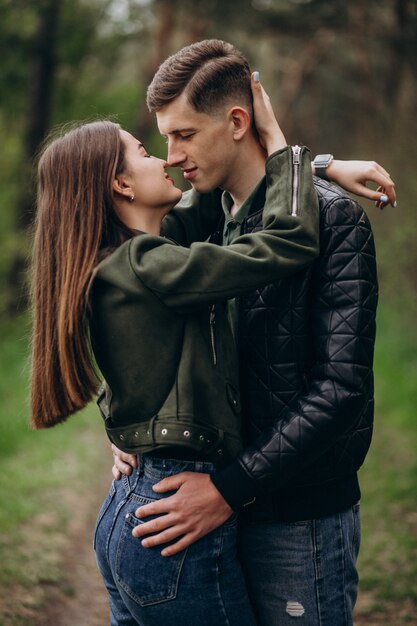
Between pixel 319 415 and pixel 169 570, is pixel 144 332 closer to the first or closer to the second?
pixel 319 415

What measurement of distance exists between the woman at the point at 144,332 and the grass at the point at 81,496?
4.48ft

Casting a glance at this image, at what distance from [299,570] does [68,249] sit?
3.81ft

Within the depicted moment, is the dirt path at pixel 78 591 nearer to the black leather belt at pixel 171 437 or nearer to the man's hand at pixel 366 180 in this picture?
the black leather belt at pixel 171 437

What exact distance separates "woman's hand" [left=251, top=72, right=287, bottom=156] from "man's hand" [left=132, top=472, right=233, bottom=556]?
1082 mm

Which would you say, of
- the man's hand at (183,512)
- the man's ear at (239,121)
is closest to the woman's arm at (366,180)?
the man's ear at (239,121)

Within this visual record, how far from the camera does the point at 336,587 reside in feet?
7.46

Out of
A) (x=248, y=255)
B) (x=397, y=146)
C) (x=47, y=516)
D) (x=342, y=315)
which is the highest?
(x=397, y=146)

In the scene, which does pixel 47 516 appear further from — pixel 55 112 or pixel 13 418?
pixel 55 112

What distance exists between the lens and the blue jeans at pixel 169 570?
212 centimetres

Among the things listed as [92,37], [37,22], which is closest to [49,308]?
[37,22]

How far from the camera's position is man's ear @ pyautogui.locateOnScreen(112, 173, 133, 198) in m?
2.34

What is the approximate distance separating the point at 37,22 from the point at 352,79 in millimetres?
7806

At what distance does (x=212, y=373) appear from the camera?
2.19 m

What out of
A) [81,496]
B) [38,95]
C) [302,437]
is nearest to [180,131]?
[302,437]
